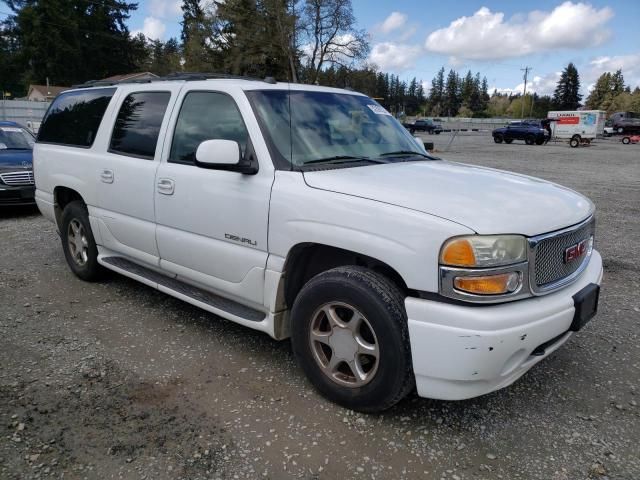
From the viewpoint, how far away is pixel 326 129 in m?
3.50

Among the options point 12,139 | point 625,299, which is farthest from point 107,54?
point 625,299

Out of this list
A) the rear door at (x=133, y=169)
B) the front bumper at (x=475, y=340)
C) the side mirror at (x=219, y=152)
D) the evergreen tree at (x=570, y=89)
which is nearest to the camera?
the front bumper at (x=475, y=340)

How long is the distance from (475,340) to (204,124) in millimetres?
2373

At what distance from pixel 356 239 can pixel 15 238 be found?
20.2ft

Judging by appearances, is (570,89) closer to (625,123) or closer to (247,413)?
(625,123)

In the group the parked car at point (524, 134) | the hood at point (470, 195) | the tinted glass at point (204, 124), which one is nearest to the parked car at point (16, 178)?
the tinted glass at point (204, 124)

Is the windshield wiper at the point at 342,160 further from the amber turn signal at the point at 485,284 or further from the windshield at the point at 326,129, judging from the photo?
the amber turn signal at the point at 485,284

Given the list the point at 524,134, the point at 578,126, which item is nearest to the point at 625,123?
the point at 578,126

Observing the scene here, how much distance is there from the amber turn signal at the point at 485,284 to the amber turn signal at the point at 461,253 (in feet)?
0.23

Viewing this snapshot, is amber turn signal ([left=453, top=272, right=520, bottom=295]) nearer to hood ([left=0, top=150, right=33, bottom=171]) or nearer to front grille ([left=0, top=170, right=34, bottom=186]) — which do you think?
front grille ([left=0, top=170, right=34, bottom=186])

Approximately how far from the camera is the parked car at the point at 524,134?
35.1 meters

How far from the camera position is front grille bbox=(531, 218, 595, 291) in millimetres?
2555

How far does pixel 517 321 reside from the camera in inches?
94.3

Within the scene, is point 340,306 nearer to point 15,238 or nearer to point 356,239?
point 356,239
